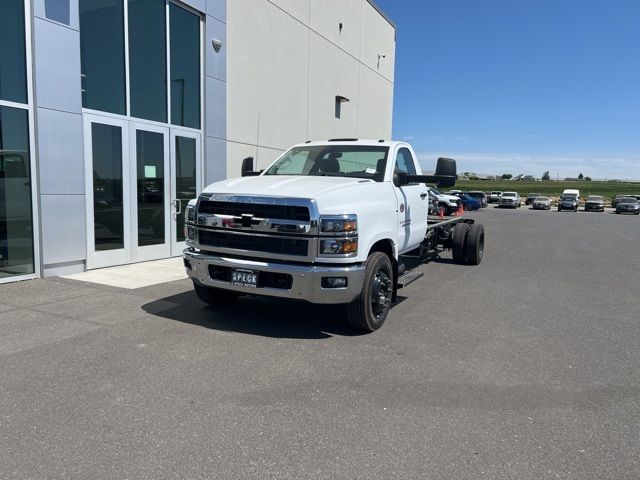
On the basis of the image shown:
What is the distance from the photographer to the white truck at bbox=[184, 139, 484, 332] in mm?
5137

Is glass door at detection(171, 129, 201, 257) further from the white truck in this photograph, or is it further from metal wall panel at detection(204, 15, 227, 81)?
the white truck

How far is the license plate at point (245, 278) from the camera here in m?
5.33

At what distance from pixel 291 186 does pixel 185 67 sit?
6.70 m

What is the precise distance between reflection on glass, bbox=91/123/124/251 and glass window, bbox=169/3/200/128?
1732 millimetres

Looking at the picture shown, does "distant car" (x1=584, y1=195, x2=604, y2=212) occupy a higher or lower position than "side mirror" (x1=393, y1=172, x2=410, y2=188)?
lower

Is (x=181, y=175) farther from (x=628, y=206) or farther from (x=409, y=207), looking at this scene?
(x=628, y=206)

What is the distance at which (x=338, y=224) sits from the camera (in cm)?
511

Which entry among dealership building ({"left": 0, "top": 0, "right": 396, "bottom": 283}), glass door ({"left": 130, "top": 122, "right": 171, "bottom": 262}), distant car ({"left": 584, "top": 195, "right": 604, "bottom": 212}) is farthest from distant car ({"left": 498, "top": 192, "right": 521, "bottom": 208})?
glass door ({"left": 130, "top": 122, "right": 171, "bottom": 262})

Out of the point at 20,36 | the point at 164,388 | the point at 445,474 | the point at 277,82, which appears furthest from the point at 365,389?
the point at 277,82

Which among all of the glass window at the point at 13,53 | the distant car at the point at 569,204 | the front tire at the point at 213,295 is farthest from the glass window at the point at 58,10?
the distant car at the point at 569,204

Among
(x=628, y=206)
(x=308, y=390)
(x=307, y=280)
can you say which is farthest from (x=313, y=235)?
(x=628, y=206)

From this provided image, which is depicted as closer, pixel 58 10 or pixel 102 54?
pixel 58 10

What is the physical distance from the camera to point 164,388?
13.5ft

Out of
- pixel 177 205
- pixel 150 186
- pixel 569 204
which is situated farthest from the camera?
pixel 569 204
